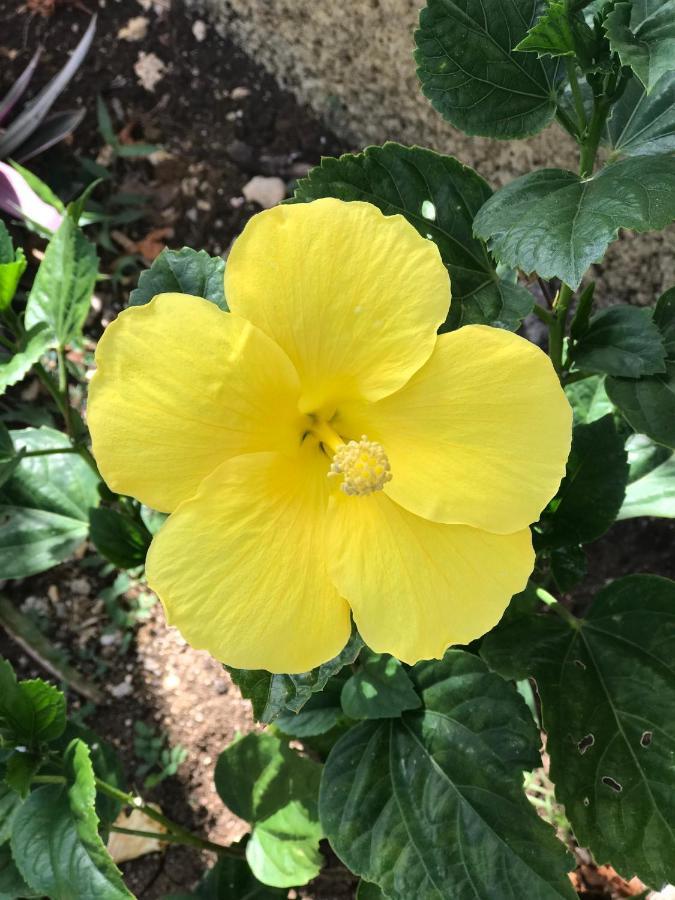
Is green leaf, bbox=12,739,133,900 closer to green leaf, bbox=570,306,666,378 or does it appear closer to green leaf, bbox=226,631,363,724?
green leaf, bbox=226,631,363,724

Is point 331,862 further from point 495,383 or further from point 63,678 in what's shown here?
point 495,383

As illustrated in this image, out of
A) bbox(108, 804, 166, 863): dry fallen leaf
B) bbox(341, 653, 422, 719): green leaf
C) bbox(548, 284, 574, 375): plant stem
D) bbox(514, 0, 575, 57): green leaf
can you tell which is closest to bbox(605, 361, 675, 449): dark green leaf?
bbox(548, 284, 574, 375): plant stem

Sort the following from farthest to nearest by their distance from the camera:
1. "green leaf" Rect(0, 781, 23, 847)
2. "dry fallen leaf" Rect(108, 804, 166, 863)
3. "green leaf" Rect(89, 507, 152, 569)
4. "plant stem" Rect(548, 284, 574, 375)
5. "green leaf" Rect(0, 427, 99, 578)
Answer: "dry fallen leaf" Rect(108, 804, 166, 863) → "green leaf" Rect(0, 427, 99, 578) → "green leaf" Rect(89, 507, 152, 569) → "green leaf" Rect(0, 781, 23, 847) → "plant stem" Rect(548, 284, 574, 375)

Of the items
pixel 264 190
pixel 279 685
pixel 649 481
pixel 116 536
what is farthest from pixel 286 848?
pixel 264 190

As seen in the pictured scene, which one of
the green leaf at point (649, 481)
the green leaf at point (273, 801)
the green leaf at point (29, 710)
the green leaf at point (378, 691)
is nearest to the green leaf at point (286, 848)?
the green leaf at point (273, 801)

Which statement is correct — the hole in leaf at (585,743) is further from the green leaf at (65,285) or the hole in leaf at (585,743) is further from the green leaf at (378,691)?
the green leaf at (65,285)

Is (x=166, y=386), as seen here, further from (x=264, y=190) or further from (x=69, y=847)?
(x=264, y=190)

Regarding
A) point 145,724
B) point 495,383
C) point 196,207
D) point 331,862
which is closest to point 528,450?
point 495,383
